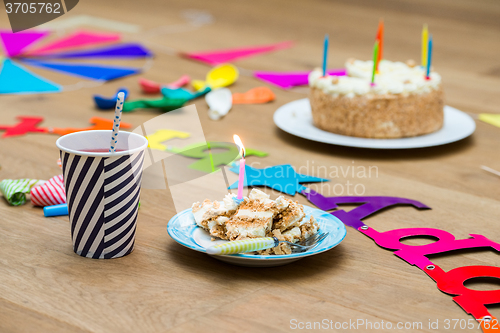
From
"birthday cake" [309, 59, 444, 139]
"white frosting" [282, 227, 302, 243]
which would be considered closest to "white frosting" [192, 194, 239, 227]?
"white frosting" [282, 227, 302, 243]

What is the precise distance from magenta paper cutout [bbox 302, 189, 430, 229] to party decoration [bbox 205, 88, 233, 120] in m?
0.67

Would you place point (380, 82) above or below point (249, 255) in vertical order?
above

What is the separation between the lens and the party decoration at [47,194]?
3.88 feet

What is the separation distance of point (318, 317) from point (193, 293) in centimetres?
20

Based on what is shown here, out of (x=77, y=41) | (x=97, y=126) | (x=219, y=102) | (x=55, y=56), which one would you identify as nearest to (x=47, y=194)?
(x=97, y=126)

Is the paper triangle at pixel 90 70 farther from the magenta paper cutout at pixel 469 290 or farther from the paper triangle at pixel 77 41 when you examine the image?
the magenta paper cutout at pixel 469 290

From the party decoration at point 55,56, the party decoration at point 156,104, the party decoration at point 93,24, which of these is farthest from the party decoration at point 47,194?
the party decoration at point 93,24

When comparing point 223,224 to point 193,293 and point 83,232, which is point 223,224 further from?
point 83,232

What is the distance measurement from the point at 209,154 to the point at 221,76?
85 centimetres

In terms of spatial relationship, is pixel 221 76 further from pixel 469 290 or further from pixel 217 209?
pixel 469 290

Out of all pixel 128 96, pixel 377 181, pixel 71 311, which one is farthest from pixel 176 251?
pixel 128 96

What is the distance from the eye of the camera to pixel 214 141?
166 cm

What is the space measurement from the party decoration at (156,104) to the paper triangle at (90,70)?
0.39 meters

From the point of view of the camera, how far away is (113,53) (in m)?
2.67
